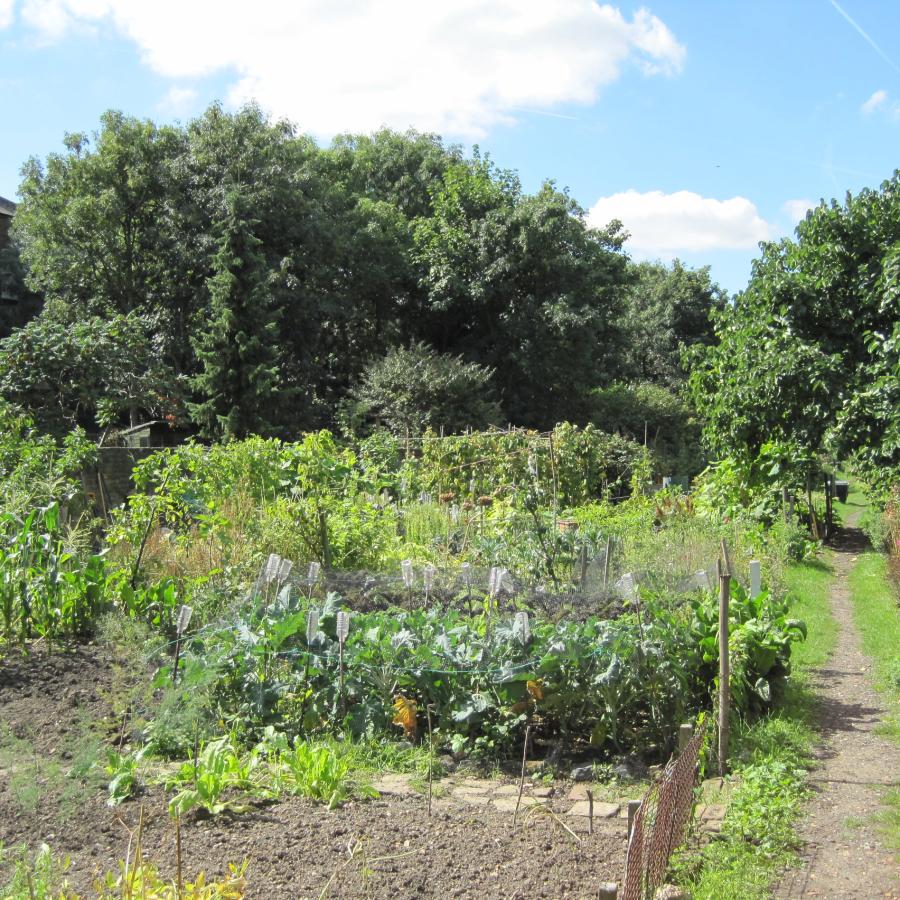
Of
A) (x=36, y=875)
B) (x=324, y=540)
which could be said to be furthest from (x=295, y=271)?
(x=36, y=875)

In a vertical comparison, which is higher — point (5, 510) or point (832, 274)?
point (832, 274)

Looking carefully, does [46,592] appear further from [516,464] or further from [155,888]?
[516,464]

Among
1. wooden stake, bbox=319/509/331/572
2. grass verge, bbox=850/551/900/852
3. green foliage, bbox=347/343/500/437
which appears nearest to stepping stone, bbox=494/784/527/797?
grass verge, bbox=850/551/900/852

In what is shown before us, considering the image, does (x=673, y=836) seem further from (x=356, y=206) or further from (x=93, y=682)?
(x=356, y=206)

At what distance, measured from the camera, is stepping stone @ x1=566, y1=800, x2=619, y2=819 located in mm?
3951

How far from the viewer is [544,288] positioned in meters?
25.5

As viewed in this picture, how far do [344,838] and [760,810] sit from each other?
1.69 meters

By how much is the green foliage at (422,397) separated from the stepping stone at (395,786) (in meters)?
16.4

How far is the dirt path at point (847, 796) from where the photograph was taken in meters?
3.44

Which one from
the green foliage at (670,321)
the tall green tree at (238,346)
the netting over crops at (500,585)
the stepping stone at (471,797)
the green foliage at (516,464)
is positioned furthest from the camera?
the green foliage at (670,321)

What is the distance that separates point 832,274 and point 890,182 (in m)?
1.42

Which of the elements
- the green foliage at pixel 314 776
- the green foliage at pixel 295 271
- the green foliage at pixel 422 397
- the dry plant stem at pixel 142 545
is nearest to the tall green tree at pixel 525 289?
the green foliage at pixel 295 271

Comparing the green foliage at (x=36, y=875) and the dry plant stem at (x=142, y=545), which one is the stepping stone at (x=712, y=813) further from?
the dry plant stem at (x=142, y=545)

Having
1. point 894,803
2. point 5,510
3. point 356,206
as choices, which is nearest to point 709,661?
point 894,803
